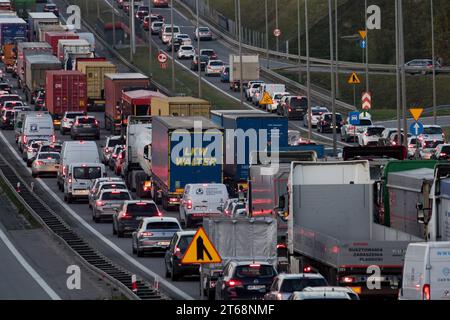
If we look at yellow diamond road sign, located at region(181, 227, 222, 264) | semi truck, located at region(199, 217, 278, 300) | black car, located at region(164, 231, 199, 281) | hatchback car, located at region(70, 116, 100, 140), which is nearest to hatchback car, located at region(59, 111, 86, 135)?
hatchback car, located at region(70, 116, 100, 140)

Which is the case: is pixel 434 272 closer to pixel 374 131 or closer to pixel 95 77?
Answer: pixel 374 131

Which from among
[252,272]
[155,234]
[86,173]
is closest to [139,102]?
[86,173]

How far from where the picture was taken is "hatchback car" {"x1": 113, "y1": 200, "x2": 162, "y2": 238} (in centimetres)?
5578

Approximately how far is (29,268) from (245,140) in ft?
56.7

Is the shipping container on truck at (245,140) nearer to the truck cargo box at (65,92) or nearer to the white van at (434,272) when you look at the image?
the white van at (434,272)

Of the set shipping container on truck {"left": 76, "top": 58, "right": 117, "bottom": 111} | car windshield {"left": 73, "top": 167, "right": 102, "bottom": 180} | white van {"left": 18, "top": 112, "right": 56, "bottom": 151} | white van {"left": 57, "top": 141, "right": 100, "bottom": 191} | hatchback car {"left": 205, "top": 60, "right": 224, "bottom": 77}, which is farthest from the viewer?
hatchback car {"left": 205, "top": 60, "right": 224, "bottom": 77}

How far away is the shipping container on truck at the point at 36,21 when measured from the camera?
474 feet

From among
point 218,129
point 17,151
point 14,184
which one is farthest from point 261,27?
point 218,129

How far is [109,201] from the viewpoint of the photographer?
61781 mm

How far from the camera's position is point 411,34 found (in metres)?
141

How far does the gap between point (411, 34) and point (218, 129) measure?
263ft

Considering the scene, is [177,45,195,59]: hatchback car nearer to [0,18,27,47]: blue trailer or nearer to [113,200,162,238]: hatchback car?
[0,18,27,47]: blue trailer

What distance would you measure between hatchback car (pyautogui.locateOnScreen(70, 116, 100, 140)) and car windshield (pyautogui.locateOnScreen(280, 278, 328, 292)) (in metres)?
61.1

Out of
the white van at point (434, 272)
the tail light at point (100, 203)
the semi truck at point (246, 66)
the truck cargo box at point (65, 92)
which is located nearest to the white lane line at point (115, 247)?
the tail light at point (100, 203)
